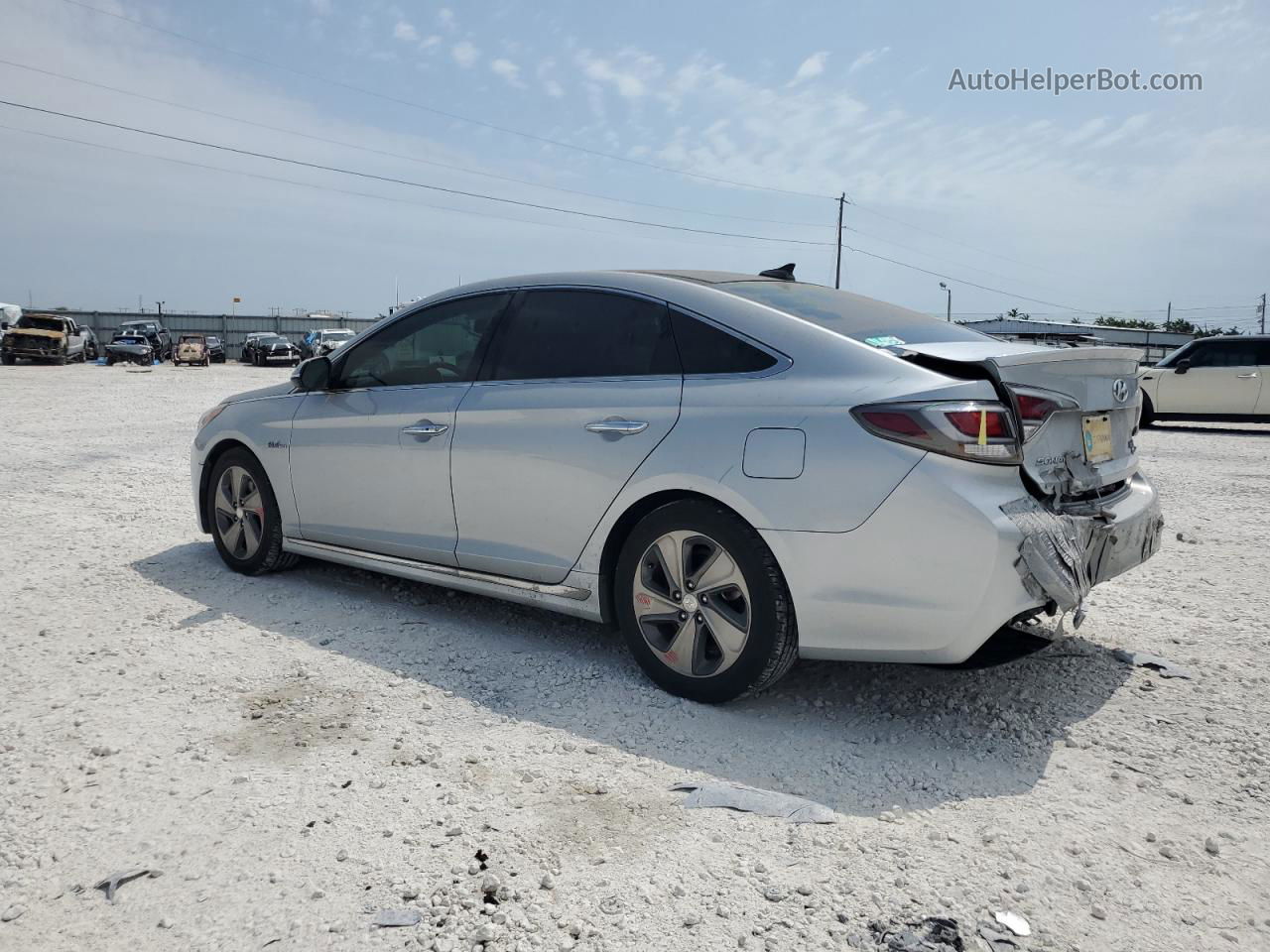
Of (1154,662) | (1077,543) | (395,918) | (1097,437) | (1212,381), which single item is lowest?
(395,918)

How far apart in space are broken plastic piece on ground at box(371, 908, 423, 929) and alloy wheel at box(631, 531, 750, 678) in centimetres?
150

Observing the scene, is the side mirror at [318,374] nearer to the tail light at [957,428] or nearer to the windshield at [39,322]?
the tail light at [957,428]

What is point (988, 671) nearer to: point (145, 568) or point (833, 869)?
point (833, 869)

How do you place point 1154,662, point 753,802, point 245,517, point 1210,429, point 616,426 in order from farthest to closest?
point 1210,429, point 245,517, point 1154,662, point 616,426, point 753,802

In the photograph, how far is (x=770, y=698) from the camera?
12.3 feet

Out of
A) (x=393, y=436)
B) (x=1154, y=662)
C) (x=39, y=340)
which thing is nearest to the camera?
(x=1154, y=662)

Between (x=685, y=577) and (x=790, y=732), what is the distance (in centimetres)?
68

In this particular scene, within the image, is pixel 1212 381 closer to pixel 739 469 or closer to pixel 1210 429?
pixel 1210 429

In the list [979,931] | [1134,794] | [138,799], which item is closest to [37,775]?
[138,799]

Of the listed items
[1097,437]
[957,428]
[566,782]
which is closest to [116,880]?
[566,782]

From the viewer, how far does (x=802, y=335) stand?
354 cm

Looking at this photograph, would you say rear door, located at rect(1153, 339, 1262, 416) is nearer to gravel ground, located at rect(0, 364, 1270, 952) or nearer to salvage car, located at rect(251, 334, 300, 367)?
gravel ground, located at rect(0, 364, 1270, 952)

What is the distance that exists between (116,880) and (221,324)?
62.3 m

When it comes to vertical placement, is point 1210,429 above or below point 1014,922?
above
